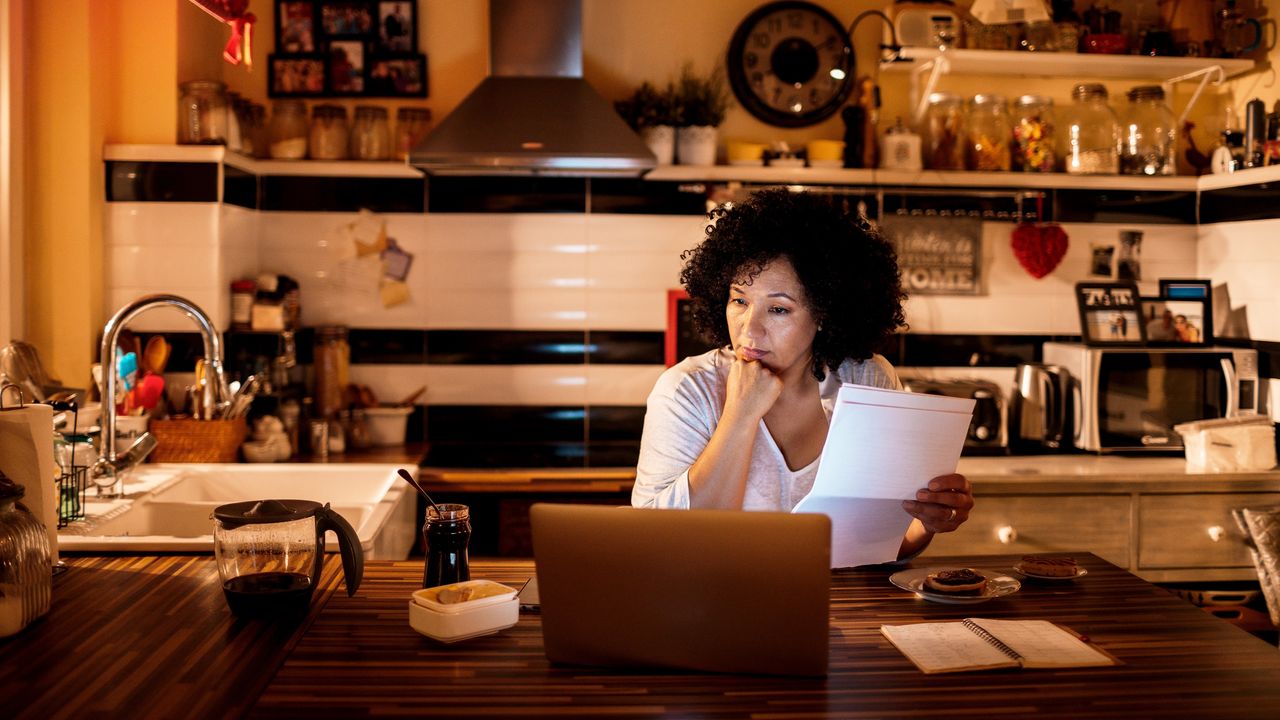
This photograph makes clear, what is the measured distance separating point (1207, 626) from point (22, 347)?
254cm

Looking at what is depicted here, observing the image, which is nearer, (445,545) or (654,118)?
(445,545)

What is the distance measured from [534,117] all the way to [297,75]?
100 cm

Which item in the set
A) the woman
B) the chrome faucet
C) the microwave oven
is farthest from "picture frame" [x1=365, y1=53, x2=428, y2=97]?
the microwave oven

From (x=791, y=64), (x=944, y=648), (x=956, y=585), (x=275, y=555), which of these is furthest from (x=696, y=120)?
(x=944, y=648)

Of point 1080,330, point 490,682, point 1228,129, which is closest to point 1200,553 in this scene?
point 1080,330

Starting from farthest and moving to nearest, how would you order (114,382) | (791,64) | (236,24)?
(791,64)
(236,24)
(114,382)

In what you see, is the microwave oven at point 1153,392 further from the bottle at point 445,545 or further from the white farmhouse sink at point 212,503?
the bottle at point 445,545

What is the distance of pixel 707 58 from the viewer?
4.18 meters

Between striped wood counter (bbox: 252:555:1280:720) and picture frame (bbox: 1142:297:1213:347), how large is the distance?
254 centimetres

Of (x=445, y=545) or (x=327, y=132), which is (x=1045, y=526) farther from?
(x=327, y=132)

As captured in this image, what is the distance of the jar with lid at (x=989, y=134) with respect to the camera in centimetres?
414

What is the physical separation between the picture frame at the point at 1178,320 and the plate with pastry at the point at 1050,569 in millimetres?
2344

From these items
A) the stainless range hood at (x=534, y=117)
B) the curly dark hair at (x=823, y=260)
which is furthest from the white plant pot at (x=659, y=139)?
the curly dark hair at (x=823, y=260)

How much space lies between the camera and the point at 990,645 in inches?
61.0
